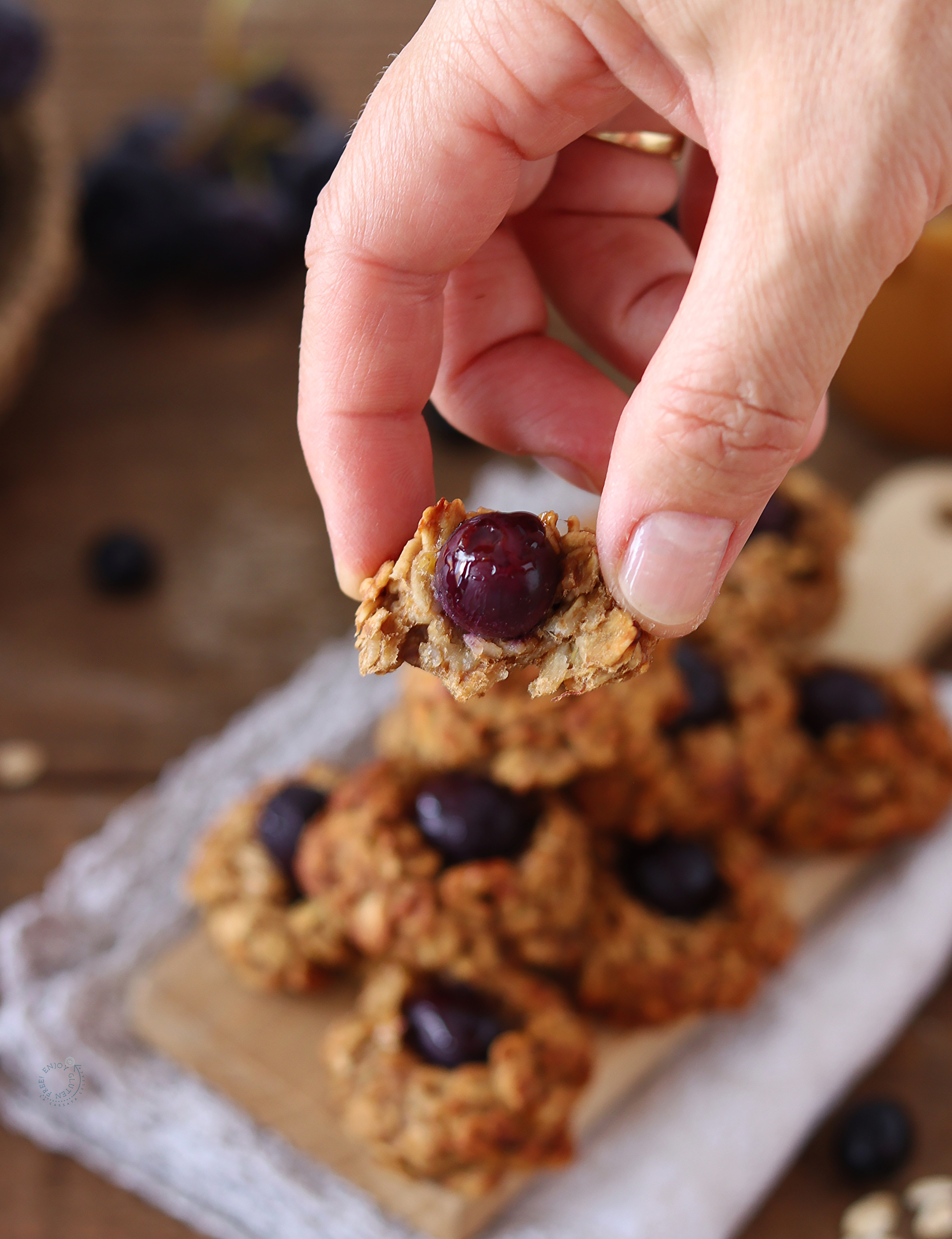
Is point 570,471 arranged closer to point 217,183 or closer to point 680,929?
point 680,929

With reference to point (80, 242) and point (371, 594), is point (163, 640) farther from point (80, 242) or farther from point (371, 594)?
point (371, 594)

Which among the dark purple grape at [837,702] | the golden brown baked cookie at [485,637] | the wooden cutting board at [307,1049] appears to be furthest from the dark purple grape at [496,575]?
the dark purple grape at [837,702]

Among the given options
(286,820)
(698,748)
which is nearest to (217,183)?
(286,820)

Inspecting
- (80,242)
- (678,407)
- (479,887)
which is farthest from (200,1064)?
(80,242)

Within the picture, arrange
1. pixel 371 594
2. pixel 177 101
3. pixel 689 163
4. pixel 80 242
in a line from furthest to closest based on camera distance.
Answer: pixel 177 101, pixel 80 242, pixel 689 163, pixel 371 594

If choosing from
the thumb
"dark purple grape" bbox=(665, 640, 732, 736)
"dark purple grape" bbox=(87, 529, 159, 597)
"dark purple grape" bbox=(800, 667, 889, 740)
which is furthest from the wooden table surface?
the thumb

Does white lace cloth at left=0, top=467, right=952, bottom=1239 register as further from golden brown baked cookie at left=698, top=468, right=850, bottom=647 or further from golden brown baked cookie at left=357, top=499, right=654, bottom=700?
golden brown baked cookie at left=357, top=499, right=654, bottom=700

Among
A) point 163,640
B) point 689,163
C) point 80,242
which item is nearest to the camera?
point 689,163
